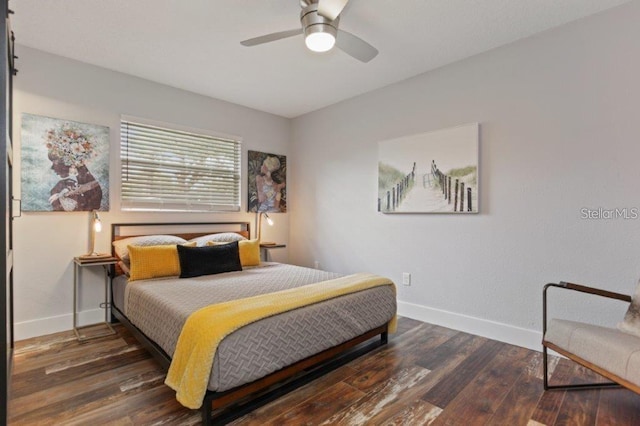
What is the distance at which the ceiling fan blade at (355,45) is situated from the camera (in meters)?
2.21

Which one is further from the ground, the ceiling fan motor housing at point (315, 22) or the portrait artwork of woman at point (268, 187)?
the ceiling fan motor housing at point (315, 22)

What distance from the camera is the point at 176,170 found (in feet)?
12.6

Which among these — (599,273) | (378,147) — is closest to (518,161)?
(599,273)

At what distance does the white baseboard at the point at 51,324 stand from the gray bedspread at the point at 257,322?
0.71m

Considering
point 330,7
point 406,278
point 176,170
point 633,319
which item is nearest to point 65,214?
point 176,170

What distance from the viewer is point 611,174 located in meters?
2.40

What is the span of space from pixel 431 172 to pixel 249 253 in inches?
83.0

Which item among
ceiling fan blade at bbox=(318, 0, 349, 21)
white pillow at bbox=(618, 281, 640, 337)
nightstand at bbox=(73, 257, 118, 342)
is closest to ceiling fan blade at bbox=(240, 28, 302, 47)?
ceiling fan blade at bbox=(318, 0, 349, 21)

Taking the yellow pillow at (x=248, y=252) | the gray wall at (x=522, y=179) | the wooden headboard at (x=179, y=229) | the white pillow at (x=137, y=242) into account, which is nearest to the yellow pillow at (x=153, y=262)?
the white pillow at (x=137, y=242)

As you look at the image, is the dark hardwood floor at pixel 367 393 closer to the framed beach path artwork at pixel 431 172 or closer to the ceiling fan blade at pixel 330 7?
the framed beach path artwork at pixel 431 172

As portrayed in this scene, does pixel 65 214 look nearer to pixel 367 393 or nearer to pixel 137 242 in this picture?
pixel 137 242

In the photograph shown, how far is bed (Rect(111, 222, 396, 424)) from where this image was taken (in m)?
1.80

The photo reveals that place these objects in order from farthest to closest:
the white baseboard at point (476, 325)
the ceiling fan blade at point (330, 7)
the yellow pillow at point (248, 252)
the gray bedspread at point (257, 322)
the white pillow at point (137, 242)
→ the yellow pillow at point (248, 252) → the white pillow at point (137, 242) → the white baseboard at point (476, 325) → the ceiling fan blade at point (330, 7) → the gray bedspread at point (257, 322)

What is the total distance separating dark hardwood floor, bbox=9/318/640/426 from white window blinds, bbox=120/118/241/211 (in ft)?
5.30
